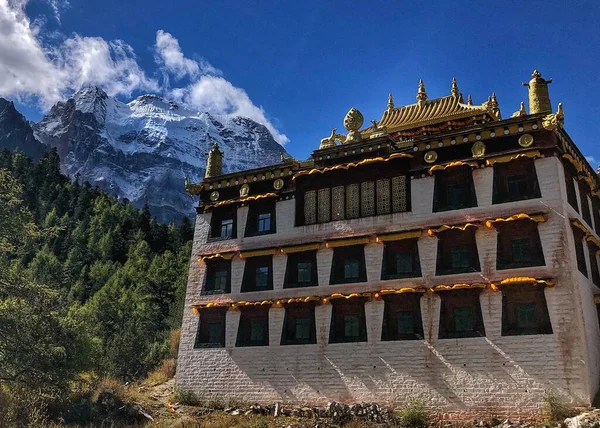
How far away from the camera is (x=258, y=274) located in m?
31.0

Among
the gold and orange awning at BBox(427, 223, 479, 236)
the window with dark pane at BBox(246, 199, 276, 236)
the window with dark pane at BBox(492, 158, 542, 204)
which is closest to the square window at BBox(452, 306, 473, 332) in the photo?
the gold and orange awning at BBox(427, 223, 479, 236)

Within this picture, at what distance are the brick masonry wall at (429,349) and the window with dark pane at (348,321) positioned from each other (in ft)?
1.05

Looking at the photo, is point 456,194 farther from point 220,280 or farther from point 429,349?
point 220,280

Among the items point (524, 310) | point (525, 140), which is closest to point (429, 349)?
point (524, 310)

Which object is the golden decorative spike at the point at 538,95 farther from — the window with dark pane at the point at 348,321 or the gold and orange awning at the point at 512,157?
the window with dark pane at the point at 348,321

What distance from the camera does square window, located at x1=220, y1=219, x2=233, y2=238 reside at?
32.9m

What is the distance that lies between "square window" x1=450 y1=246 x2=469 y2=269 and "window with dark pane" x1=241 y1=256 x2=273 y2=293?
31.2 ft

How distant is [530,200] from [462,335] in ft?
20.7

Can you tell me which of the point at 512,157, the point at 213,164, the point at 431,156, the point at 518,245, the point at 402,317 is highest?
the point at 213,164

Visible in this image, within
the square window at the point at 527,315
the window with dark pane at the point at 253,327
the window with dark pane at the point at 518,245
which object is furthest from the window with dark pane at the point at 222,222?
the square window at the point at 527,315

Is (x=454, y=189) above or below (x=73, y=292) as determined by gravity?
below

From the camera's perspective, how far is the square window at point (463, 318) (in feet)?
81.0

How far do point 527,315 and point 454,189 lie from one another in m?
6.37

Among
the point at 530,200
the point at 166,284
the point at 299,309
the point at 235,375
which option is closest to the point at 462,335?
the point at 530,200
